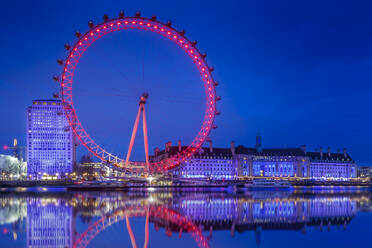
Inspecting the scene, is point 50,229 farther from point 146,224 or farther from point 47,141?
point 47,141

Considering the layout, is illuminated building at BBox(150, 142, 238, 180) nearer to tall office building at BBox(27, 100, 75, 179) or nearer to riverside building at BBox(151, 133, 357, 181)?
riverside building at BBox(151, 133, 357, 181)

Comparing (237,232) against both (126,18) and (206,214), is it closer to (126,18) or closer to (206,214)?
(206,214)

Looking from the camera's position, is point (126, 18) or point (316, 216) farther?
point (126, 18)

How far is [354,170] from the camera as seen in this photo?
471 ft

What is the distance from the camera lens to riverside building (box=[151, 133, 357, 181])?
122m

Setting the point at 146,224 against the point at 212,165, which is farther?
the point at 212,165

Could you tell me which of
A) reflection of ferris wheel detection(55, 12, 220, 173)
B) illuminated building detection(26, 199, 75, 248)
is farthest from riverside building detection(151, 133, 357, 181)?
illuminated building detection(26, 199, 75, 248)

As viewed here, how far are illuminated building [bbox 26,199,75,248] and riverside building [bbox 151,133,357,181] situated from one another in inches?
3545

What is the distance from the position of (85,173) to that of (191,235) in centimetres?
10129

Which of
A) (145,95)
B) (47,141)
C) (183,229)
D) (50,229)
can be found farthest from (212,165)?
(50,229)

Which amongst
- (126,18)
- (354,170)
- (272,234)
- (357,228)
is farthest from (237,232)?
(354,170)

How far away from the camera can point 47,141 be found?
134125mm

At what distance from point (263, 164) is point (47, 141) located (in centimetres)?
6933

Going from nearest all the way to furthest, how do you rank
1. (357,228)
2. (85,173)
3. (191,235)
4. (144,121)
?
(191,235) < (357,228) < (144,121) < (85,173)
